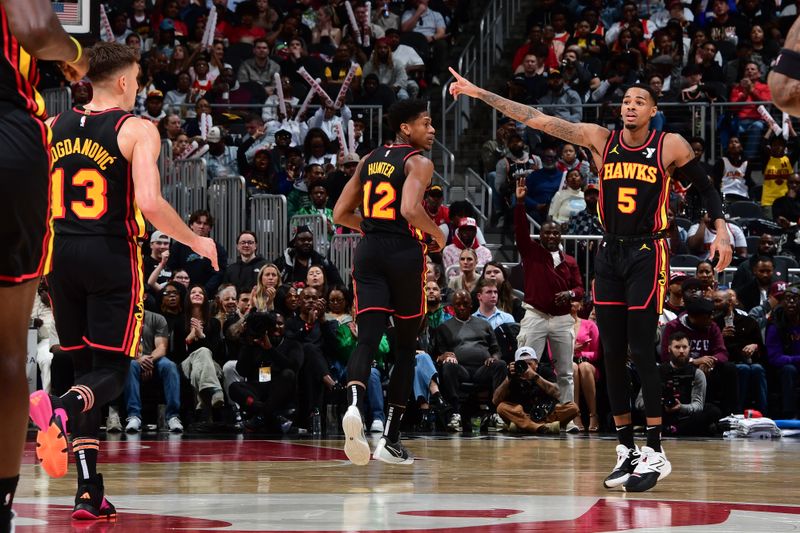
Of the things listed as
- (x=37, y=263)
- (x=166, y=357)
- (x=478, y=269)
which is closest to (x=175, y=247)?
(x=166, y=357)

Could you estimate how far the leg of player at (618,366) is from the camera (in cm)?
754

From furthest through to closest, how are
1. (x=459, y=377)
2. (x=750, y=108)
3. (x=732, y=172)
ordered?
(x=750, y=108) → (x=732, y=172) → (x=459, y=377)

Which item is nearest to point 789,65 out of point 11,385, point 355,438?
point 11,385

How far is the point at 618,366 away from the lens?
764 cm

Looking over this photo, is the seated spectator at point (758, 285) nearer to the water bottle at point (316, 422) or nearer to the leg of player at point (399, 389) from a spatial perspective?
the water bottle at point (316, 422)

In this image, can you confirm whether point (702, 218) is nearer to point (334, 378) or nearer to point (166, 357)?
point (334, 378)

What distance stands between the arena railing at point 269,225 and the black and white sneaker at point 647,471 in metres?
8.47

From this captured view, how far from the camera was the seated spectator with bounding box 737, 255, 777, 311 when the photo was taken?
15.2 m

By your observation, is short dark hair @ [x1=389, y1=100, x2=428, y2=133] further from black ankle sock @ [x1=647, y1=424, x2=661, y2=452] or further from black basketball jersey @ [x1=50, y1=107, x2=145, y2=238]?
black basketball jersey @ [x1=50, y1=107, x2=145, y2=238]

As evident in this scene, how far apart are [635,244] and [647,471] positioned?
1295mm

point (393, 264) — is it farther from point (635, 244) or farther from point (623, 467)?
point (623, 467)

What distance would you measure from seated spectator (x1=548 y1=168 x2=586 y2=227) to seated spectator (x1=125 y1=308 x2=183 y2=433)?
579 cm

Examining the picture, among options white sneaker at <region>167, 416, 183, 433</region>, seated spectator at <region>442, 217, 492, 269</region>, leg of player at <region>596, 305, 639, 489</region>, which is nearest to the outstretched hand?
leg of player at <region>596, 305, 639, 489</region>

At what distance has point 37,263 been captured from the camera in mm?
3580
